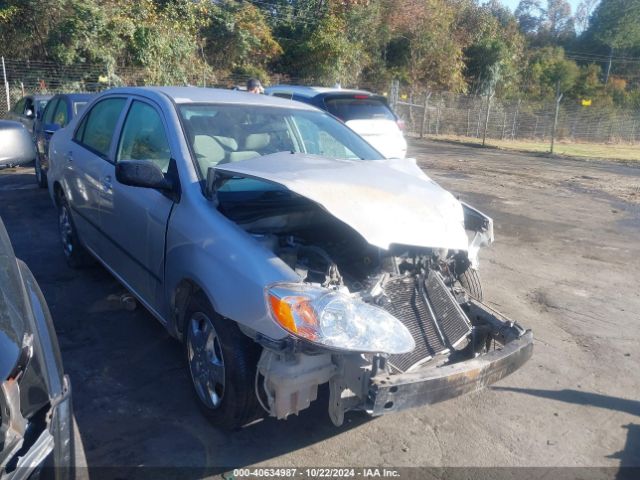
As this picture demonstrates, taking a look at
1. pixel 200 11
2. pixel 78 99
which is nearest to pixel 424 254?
pixel 78 99

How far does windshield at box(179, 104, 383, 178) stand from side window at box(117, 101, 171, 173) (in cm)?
22

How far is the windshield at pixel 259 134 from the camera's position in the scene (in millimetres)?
3754

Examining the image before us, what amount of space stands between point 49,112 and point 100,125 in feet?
18.7

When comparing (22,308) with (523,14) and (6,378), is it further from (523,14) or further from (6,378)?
(523,14)

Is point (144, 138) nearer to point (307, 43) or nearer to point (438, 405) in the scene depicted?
point (438, 405)

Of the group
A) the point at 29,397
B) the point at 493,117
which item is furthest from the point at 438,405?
the point at 493,117

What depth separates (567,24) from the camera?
7462 cm

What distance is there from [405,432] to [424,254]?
3.35ft

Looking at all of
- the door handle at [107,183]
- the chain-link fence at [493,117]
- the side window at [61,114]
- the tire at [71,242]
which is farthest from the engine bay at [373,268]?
the chain-link fence at [493,117]

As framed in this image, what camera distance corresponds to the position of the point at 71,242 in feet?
17.8

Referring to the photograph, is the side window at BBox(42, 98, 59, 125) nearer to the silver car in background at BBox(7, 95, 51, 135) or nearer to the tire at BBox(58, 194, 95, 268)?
the silver car in background at BBox(7, 95, 51, 135)

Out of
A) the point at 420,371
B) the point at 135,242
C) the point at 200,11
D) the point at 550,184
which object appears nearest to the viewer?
the point at 420,371

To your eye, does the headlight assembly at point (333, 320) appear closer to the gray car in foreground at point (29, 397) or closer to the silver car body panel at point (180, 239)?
the silver car body panel at point (180, 239)

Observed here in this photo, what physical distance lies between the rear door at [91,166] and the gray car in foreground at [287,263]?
11cm
